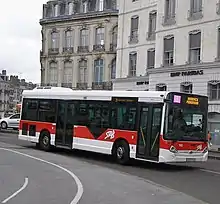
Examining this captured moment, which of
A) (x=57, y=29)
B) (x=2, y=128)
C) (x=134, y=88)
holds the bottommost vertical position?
(x=2, y=128)

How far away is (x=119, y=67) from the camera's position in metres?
46.4

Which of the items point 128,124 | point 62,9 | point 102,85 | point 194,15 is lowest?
point 128,124

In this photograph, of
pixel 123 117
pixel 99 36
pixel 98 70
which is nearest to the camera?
pixel 123 117

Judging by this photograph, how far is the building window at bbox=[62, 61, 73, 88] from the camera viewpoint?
58.1m

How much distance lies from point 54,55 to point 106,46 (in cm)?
754

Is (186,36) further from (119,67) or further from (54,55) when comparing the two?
(54,55)

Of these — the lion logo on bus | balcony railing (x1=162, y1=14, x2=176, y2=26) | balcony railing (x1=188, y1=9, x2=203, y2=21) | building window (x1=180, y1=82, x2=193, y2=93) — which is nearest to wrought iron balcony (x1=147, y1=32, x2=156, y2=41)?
balcony railing (x1=162, y1=14, x2=176, y2=26)

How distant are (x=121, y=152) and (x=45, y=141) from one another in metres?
5.75

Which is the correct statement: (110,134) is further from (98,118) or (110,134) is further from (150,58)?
(150,58)

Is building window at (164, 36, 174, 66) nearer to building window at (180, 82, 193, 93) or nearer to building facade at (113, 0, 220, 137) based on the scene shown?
building facade at (113, 0, 220, 137)

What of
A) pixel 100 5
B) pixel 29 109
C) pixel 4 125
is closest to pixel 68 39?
pixel 100 5

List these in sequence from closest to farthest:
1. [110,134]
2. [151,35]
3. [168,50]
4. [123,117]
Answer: [123,117] < [110,134] < [168,50] < [151,35]

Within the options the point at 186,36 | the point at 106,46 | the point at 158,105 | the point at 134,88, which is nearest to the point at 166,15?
the point at 186,36

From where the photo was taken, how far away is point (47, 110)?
24.1 metres
